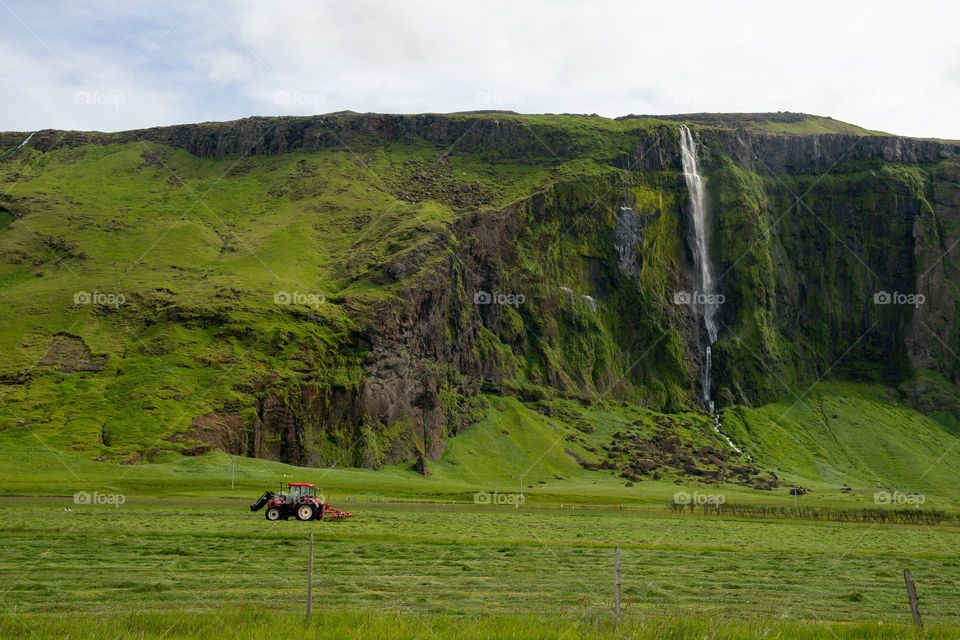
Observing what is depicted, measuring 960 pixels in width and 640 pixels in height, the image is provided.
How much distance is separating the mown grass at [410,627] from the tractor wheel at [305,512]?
34.1 meters

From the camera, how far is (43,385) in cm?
12900

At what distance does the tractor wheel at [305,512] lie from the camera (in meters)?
57.4

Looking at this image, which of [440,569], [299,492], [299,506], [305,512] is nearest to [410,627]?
[440,569]

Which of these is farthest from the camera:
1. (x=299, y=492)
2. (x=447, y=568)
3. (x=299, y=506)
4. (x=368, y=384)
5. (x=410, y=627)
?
(x=368, y=384)

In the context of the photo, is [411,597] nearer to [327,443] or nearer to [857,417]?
[327,443]

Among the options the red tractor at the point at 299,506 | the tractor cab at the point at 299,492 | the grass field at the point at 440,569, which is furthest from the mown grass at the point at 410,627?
the tractor cab at the point at 299,492

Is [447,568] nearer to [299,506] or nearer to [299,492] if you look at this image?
[299,506]

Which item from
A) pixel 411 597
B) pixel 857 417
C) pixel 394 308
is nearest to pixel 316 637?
pixel 411 597

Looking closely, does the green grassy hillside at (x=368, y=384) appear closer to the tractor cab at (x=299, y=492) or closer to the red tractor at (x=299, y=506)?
the tractor cab at (x=299, y=492)

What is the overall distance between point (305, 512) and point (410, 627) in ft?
124

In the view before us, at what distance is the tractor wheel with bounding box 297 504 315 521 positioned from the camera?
5738cm

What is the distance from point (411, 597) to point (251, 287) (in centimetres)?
13761

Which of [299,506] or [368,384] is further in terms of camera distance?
[368,384]

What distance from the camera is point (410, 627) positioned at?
2150cm
